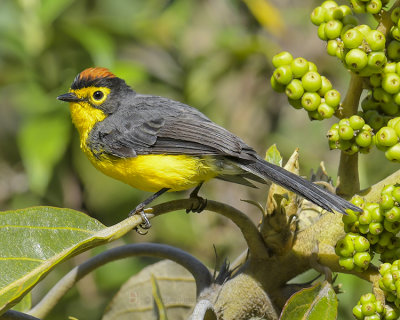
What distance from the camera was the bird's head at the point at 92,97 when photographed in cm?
370

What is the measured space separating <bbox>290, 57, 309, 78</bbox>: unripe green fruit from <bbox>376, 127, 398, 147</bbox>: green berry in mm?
311

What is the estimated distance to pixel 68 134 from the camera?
4.17 m

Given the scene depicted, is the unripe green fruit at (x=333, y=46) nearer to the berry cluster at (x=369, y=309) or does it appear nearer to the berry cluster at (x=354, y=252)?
the berry cluster at (x=354, y=252)

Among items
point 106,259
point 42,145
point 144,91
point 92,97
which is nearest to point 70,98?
point 92,97

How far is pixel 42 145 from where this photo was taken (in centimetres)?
387

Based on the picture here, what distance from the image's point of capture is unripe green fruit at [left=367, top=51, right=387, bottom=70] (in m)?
1.81

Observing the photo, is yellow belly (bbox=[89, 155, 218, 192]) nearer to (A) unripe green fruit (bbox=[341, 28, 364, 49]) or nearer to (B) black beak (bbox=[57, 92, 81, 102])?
(B) black beak (bbox=[57, 92, 81, 102])

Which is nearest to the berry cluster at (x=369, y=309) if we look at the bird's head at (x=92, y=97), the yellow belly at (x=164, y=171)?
the yellow belly at (x=164, y=171)

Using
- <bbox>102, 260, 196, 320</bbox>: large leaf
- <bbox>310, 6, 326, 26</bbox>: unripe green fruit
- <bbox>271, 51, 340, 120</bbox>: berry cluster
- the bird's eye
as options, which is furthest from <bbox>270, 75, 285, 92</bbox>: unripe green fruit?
the bird's eye

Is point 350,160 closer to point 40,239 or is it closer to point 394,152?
point 394,152

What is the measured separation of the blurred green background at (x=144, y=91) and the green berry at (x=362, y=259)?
194 cm

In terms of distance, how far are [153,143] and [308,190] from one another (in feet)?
4.35

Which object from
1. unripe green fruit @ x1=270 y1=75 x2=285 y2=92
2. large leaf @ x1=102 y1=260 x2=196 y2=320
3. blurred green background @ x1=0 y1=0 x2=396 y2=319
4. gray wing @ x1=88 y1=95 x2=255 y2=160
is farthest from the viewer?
blurred green background @ x1=0 y1=0 x2=396 y2=319

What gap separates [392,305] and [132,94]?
2492 millimetres
